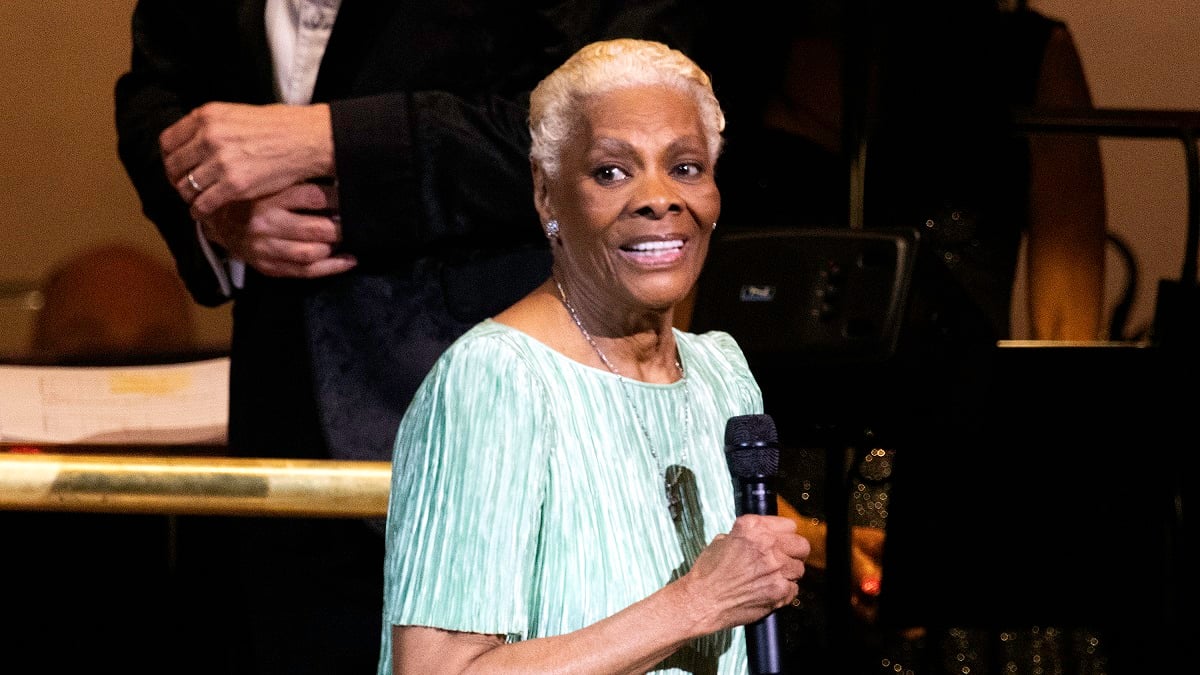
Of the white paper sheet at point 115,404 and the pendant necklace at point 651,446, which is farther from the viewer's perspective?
the white paper sheet at point 115,404

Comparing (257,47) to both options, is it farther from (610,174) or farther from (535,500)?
(535,500)

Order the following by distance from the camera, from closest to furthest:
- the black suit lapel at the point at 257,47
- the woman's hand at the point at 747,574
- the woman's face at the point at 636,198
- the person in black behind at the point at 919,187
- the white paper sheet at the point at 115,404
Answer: the woman's hand at the point at 747,574
the woman's face at the point at 636,198
the black suit lapel at the point at 257,47
the person in black behind at the point at 919,187
the white paper sheet at the point at 115,404

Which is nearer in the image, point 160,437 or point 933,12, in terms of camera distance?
point 160,437

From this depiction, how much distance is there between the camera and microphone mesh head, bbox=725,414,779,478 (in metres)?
1.36

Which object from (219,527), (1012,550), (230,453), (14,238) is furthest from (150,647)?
(14,238)

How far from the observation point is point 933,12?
2.79 metres

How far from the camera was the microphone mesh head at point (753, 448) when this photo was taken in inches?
53.6

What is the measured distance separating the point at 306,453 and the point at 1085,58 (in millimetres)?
2689

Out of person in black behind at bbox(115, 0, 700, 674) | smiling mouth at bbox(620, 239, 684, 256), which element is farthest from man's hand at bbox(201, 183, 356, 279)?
smiling mouth at bbox(620, 239, 684, 256)

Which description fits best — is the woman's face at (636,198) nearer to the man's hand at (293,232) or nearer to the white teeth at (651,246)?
the white teeth at (651,246)

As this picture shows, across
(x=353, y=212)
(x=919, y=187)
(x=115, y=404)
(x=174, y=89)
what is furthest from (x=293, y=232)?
(x=919, y=187)

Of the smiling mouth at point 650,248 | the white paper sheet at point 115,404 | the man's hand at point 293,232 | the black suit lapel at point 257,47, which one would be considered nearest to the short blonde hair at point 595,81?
the smiling mouth at point 650,248

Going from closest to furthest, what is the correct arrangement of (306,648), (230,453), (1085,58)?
(306,648) → (230,453) → (1085,58)

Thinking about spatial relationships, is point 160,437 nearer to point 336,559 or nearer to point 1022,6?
point 336,559
